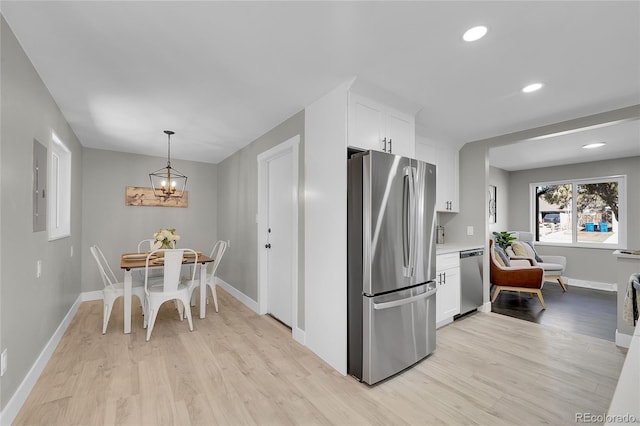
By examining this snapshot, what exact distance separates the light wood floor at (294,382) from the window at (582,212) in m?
3.71

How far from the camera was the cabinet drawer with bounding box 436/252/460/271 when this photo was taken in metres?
3.27

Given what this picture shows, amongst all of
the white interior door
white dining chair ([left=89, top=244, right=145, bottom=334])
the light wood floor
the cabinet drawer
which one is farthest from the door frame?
the cabinet drawer

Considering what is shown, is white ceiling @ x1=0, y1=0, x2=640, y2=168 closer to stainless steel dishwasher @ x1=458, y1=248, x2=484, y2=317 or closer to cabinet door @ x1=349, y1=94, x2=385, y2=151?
cabinet door @ x1=349, y1=94, x2=385, y2=151

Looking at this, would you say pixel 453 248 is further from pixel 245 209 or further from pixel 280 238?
pixel 245 209

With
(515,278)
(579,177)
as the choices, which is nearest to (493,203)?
(579,177)

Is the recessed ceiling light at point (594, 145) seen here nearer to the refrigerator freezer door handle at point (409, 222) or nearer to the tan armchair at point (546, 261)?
the tan armchair at point (546, 261)

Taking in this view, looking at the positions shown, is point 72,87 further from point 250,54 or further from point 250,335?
point 250,335

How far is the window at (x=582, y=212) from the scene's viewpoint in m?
5.42

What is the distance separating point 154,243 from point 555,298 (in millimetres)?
6298

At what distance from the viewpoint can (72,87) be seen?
8.34 feet

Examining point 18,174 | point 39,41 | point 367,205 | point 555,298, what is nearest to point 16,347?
point 18,174

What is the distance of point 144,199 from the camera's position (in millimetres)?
5047

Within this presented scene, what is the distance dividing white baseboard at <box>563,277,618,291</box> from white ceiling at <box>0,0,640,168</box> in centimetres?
417

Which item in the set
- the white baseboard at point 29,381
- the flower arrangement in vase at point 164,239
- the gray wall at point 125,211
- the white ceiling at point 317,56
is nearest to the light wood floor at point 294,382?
the white baseboard at point 29,381
